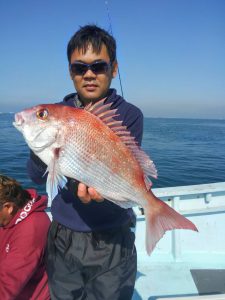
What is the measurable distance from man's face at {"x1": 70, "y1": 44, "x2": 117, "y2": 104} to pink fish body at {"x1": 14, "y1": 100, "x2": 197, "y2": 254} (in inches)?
17.8

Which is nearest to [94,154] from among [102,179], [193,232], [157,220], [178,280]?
[102,179]

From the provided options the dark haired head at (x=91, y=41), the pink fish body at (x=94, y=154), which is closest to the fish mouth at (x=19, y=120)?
the pink fish body at (x=94, y=154)

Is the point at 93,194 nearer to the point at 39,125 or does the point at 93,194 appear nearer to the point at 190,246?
the point at 39,125

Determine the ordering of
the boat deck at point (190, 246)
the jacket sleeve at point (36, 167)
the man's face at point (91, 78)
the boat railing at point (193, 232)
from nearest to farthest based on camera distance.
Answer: the jacket sleeve at point (36, 167), the man's face at point (91, 78), the boat deck at point (190, 246), the boat railing at point (193, 232)

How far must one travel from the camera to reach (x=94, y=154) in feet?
7.33

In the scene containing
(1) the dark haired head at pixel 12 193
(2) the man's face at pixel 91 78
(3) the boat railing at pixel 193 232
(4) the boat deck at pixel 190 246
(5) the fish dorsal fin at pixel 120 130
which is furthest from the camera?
(3) the boat railing at pixel 193 232

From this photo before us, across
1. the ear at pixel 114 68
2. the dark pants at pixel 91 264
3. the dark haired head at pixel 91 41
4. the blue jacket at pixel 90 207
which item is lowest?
the dark pants at pixel 91 264

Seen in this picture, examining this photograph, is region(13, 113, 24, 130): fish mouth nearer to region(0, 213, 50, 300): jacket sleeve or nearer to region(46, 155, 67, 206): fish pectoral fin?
region(46, 155, 67, 206): fish pectoral fin

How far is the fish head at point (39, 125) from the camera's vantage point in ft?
7.24

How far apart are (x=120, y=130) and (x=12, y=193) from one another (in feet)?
4.76

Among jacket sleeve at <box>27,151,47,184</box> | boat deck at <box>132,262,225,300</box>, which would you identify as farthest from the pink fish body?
boat deck at <box>132,262,225,300</box>

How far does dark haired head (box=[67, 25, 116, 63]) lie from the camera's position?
2729 mm

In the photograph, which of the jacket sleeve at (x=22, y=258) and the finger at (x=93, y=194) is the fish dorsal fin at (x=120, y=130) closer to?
the finger at (x=93, y=194)

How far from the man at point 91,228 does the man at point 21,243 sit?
0.19 metres
